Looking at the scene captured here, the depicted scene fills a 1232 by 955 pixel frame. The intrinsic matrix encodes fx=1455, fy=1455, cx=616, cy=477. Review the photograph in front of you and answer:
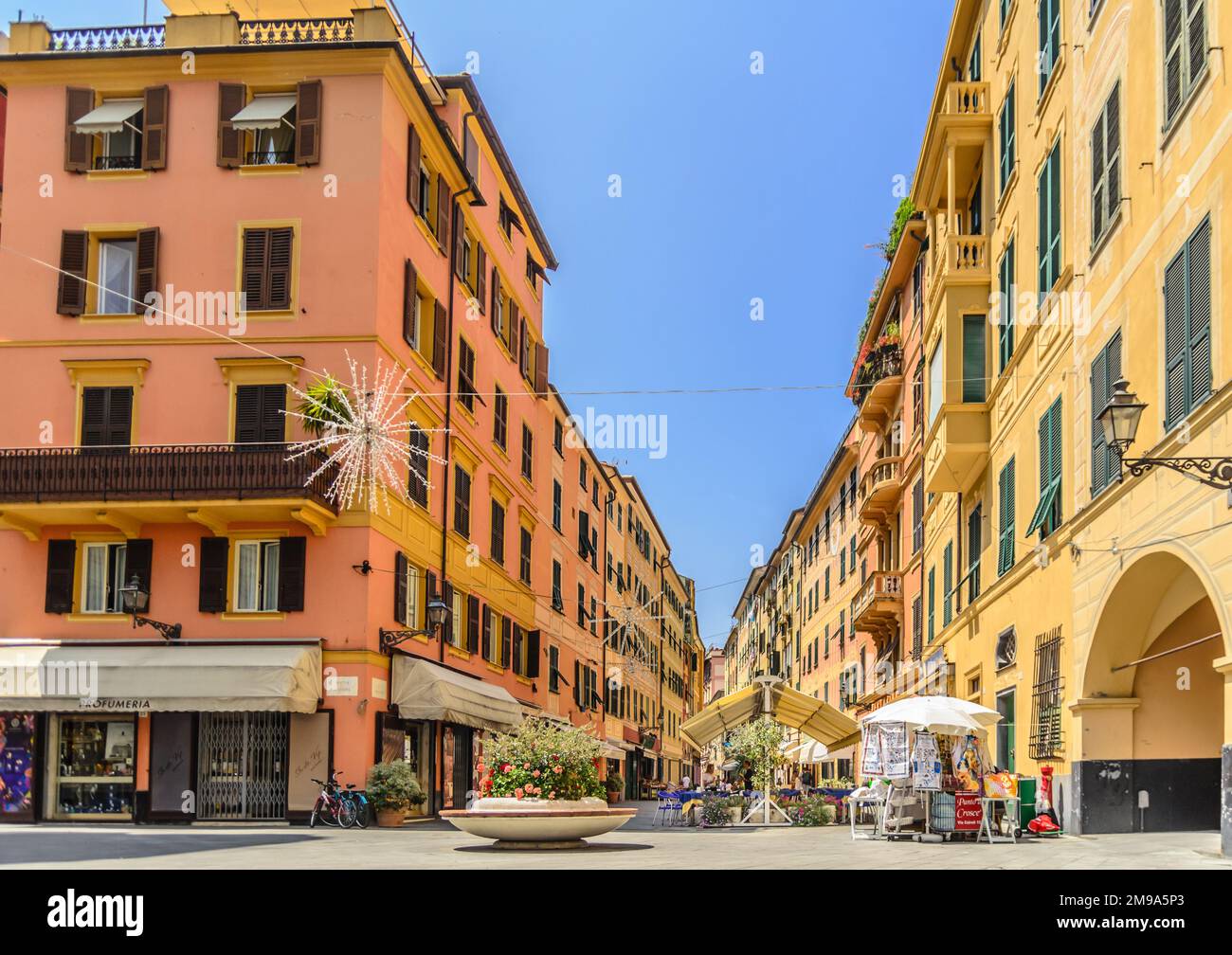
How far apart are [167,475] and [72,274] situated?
5.54m

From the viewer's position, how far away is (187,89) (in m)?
31.8

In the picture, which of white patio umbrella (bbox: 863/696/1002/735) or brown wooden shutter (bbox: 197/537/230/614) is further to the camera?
brown wooden shutter (bbox: 197/537/230/614)

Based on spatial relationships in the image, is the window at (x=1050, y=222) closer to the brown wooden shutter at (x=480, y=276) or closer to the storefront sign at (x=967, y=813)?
the storefront sign at (x=967, y=813)

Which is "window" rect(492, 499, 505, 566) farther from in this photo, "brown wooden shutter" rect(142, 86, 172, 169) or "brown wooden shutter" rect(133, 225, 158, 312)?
"brown wooden shutter" rect(142, 86, 172, 169)

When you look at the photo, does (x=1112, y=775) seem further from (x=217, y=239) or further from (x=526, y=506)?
(x=526, y=506)

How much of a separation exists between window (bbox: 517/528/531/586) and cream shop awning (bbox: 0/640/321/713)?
18.3 meters

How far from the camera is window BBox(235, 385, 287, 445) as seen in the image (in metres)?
29.9

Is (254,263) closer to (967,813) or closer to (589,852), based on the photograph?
(589,852)

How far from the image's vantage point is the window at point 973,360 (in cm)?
2928

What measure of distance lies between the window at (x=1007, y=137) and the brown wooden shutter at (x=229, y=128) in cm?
1583

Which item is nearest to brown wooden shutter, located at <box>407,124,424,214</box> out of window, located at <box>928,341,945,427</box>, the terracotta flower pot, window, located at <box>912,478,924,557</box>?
window, located at <box>928,341,945,427</box>

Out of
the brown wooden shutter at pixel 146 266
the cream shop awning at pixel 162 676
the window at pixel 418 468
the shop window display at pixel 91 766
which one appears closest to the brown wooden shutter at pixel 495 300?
the window at pixel 418 468

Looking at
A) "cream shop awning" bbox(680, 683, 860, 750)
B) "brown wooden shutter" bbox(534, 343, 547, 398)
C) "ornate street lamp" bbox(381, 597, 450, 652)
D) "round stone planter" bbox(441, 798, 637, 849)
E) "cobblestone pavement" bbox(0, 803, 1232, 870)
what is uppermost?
"brown wooden shutter" bbox(534, 343, 547, 398)
